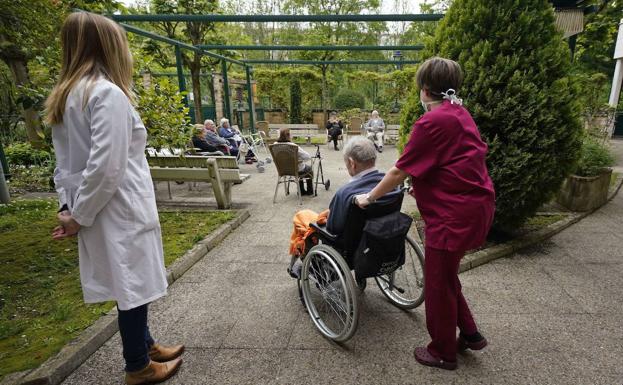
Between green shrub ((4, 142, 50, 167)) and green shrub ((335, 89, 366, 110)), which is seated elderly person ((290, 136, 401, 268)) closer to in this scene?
green shrub ((4, 142, 50, 167))

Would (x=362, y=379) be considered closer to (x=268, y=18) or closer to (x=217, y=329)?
(x=217, y=329)

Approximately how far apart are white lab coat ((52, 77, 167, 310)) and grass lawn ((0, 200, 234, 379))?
966 millimetres

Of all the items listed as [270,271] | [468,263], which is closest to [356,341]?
[270,271]

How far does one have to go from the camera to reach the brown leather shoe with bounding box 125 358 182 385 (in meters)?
1.90

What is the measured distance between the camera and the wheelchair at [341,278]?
2.08 m

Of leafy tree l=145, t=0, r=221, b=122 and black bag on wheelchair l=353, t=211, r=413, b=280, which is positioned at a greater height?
leafy tree l=145, t=0, r=221, b=122

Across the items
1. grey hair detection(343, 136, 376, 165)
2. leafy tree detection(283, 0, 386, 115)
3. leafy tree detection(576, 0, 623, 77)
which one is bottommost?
grey hair detection(343, 136, 376, 165)

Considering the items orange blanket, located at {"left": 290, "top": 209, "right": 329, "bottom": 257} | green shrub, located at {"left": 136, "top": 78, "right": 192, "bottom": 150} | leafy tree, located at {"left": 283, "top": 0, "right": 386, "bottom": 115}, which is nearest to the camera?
orange blanket, located at {"left": 290, "top": 209, "right": 329, "bottom": 257}

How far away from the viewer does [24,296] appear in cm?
281

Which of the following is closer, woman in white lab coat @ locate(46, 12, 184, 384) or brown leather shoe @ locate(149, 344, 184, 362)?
woman in white lab coat @ locate(46, 12, 184, 384)

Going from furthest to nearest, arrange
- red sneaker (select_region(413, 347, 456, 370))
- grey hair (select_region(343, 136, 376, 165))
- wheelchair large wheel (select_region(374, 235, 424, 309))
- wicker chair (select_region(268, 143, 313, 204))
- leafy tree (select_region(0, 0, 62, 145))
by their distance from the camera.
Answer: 1. wicker chair (select_region(268, 143, 313, 204))
2. leafy tree (select_region(0, 0, 62, 145))
3. wheelchair large wheel (select_region(374, 235, 424, 309))
4. grey hair (select_region(343, 136, 376, 165))
5. red sneaker (select_region(413, 347, 456, 370))

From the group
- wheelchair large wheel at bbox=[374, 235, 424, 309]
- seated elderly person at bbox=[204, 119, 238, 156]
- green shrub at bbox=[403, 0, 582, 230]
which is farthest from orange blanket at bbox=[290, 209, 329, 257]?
seated elderly person at bbox=[204, 119, 238, 156]

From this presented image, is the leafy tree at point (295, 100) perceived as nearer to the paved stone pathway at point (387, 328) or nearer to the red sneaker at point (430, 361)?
the paved stone pathway at point (387, 328)

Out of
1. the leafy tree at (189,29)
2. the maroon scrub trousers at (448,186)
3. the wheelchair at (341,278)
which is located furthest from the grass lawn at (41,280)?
the leafy tree at (189,29)
